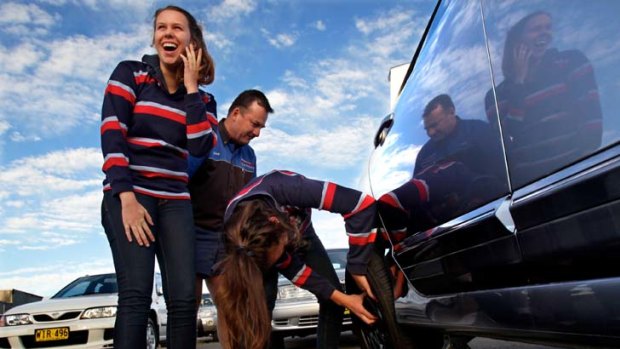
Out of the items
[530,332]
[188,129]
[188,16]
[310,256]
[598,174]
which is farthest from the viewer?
[310,256]

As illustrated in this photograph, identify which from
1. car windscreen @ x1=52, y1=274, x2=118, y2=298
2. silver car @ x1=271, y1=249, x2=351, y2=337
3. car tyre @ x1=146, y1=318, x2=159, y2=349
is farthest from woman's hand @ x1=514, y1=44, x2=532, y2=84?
car windscreen @ x1=52, y1=274, x2=118, y2=298

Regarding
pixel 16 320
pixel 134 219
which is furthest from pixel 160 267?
pixel 16 320

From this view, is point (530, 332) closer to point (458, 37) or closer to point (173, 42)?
point (458, 37)

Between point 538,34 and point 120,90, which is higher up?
point 120,90

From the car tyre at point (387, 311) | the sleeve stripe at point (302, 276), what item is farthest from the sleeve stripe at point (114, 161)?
the car tyre at point (387, 311)

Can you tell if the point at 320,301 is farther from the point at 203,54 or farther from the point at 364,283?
the point at 203,54

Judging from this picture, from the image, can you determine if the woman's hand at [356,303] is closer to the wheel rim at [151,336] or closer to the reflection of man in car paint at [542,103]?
the reflection of man in car paint at [542,103]

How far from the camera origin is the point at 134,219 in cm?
195

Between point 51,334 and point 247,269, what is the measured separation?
17.3 ft

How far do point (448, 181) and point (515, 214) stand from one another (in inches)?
16.1

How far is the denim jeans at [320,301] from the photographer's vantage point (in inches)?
103

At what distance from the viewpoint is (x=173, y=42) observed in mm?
2166

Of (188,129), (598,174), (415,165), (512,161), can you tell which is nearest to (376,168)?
(415,165)

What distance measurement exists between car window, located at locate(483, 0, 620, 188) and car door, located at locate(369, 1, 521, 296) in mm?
72
